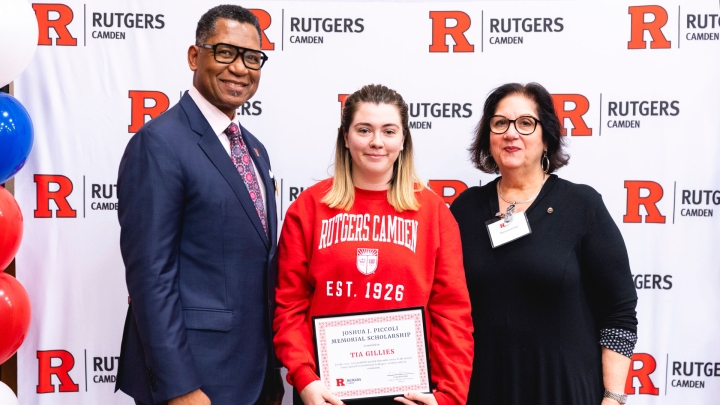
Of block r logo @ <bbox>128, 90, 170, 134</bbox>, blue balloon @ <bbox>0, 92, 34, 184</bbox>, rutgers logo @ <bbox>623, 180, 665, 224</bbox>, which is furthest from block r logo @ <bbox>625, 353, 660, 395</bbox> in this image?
blue balloon @ <bbox>0, 92, 34, 184</bbox>

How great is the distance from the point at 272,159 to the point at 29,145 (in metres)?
1.03

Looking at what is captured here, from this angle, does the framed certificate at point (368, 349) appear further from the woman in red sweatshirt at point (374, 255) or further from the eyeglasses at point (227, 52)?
the eyeglasses at point (227, 52)

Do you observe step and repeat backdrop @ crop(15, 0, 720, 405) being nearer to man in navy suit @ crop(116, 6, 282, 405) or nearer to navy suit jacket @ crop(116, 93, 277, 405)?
man in navy suit @ crop(116, 6, 282, 405)

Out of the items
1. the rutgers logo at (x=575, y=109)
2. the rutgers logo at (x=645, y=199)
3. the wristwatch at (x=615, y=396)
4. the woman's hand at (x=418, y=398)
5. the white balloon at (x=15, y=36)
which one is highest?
the white balloon at (x=15, y=36)

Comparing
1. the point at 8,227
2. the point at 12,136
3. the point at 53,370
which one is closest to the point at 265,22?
the point at 12,136

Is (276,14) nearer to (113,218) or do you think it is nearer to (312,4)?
(312,4)

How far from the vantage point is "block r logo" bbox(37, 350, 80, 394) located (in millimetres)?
2711

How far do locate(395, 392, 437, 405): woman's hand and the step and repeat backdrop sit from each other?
51.1 inches

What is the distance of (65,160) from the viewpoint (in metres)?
2.67

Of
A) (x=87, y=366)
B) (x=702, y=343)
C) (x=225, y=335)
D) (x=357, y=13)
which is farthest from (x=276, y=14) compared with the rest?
(x=702, y=343)

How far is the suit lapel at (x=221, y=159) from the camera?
176cm

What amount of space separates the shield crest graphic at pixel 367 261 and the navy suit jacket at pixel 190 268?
0.31 m

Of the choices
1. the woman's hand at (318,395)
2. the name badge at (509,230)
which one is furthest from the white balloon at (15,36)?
the name badge at (509,230)

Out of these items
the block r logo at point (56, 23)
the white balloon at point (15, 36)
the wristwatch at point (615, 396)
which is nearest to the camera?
the wristwatch at point (615, 396)
